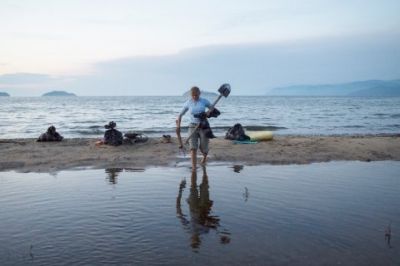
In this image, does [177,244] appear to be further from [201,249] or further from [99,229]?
[99,229]

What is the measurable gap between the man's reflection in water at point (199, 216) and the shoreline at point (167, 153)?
313cm

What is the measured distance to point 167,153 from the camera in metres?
13.3

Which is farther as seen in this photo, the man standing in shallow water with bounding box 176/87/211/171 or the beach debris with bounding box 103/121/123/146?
the beach debris with bounding box 103/121/123/146

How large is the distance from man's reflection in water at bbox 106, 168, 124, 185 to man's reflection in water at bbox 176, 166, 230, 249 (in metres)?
1.56

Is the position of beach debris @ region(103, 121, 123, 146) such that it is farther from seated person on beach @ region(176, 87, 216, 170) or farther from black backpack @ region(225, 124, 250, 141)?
seated person on beach @ region(176, 87, 216, 170)

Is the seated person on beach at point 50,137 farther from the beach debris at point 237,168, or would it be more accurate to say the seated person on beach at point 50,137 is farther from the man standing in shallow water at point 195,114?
the beach debris at point 237,168

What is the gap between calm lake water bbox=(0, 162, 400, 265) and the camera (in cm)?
498

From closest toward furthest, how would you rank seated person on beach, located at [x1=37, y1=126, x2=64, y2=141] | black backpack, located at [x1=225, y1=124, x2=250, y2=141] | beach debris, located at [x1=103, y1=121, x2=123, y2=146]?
1. beach debris, located at [x1=103, y1=121, x2=123, y2=146]
2. black backpack, located at [x1=225, y1=124, x2=250, y2=141]
3. seated person on beach, located at [x1=37, y1=126, x2=64, y2=141]

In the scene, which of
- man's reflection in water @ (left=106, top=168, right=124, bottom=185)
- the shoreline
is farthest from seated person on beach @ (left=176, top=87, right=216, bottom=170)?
man's reflection in water @ (left=106, top=168, right=124, bottom=185)

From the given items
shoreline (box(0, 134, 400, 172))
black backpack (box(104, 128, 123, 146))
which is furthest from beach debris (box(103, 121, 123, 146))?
shoreline (box(0, 134, 400, 172))

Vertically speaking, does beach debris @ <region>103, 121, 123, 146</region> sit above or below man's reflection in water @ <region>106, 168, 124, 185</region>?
above

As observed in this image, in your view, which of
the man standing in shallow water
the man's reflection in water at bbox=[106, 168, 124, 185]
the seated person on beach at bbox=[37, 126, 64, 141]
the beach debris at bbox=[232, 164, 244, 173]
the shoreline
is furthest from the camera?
the seated person on beach at bbox=[37, 126, 64, 141]

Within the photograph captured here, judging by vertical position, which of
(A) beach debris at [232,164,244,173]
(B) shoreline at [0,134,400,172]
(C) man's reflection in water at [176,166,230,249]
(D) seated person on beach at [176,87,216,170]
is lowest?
(C) man's reflection in water at [176,166,230,249]

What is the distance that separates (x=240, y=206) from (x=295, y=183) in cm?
228
